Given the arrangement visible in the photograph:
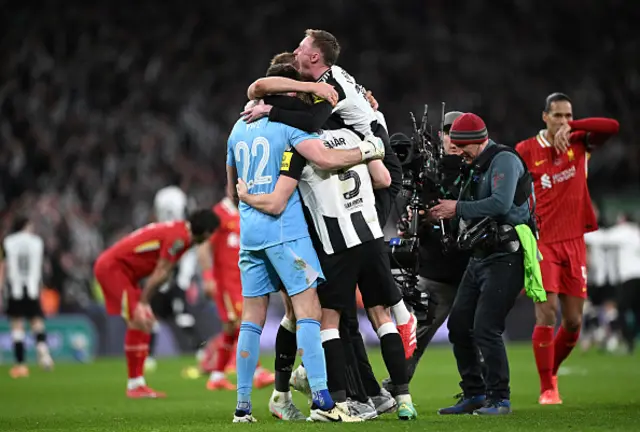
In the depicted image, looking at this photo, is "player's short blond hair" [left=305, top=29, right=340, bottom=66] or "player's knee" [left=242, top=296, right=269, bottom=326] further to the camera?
"player's short blond hair" [left=305, top=29, right=340, bottom=66]

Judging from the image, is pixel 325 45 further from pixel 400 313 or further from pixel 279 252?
pixel 400 313

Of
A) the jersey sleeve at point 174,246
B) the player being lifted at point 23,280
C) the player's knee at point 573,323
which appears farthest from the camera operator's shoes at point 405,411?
the player being lifted at point 23,280

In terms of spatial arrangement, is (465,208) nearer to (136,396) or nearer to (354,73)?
(136,396)

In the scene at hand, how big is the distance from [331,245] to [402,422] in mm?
1341

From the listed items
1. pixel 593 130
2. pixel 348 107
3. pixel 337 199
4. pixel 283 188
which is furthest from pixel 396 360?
pixel 593 130

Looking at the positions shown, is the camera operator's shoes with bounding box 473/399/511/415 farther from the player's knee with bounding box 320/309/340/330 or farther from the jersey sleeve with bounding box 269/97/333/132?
the jersey sleeve with bounding box 269/97/333/132

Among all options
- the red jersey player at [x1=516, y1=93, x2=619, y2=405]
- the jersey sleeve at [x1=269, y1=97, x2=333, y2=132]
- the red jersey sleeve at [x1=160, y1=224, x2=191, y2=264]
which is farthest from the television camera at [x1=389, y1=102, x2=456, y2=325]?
the red jersey sleeve at [x1=160, y1=224, x2=191, y2=264]

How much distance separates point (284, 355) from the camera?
8414 mm

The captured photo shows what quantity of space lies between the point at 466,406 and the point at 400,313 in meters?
1.32

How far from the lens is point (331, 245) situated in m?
7.79

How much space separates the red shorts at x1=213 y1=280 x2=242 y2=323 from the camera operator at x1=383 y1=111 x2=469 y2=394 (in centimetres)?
406

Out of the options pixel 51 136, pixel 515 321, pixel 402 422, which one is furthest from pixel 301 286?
pixel 51 136

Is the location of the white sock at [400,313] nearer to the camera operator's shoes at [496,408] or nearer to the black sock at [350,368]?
the black sock at [350,368]

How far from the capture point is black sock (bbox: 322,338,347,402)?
775 centimetres
